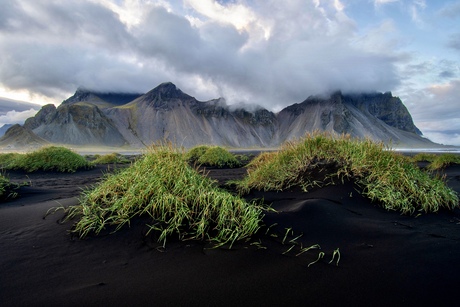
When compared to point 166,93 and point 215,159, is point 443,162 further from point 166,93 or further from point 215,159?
point 166,93

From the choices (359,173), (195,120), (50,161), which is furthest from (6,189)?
(195,120)

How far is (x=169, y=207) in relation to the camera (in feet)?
12.8

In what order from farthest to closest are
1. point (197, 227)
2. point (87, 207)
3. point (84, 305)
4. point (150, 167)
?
point (150, 167) < point (87, 207) < point (197, 227) < point (84, 305)

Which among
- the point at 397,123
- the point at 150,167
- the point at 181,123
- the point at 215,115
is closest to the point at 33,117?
the point at 181,123

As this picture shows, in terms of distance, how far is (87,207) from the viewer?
3979 millimetres

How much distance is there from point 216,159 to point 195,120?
5365 inches

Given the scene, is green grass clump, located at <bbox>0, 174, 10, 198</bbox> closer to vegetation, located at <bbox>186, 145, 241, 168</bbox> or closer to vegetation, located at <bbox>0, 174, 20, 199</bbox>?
vegetation, located at <bbox>0, 174, 20, 199</bbox>

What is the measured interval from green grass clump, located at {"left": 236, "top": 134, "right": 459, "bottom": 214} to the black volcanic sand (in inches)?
34.4

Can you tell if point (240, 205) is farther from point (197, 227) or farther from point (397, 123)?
point (397, 123)

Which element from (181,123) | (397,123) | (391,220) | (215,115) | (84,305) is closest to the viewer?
(84,305)

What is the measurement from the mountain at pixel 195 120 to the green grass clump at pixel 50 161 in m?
107

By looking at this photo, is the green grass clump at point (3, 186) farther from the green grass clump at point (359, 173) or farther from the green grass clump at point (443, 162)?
the green grass clump at point (443, 162)

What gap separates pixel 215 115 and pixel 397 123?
441ft

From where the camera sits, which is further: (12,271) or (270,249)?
(270,249)
